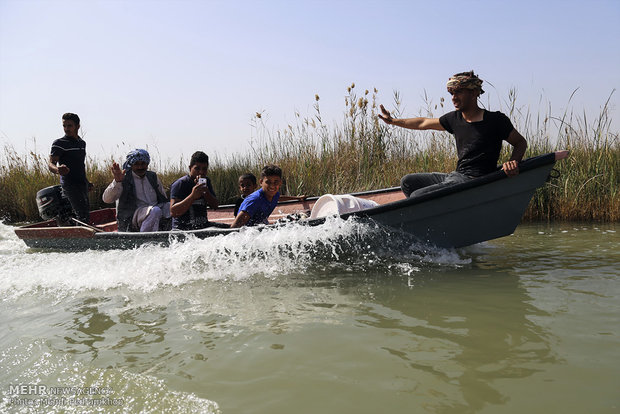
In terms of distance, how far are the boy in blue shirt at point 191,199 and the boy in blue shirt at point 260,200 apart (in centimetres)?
59

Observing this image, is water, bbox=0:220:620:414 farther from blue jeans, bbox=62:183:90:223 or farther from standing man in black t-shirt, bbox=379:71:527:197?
blue jeans, bbox=62:183:90:223

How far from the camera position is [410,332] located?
2.83 meters

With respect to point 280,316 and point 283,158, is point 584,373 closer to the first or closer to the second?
point 280,316

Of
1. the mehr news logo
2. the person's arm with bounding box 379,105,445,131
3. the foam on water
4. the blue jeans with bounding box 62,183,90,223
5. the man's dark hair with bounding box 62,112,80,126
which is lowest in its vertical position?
the mehr news logo

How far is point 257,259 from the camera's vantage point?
4715 mm

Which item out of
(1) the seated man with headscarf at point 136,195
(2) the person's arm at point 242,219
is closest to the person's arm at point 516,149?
(2) the person's arm at point 242,219

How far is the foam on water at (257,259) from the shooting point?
4.51 metres

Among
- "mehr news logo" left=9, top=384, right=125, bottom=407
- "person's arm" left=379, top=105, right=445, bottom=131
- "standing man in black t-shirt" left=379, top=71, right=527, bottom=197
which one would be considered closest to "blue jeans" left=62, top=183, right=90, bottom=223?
"person's arm" left=379, top=105, right=445, bottom=131

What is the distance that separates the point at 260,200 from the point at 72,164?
140 inches

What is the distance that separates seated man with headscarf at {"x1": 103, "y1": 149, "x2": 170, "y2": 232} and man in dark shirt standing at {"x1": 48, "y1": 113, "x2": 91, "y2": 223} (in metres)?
1.30

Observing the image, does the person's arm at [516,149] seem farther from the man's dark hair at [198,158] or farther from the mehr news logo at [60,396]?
the mehr news logo at [60,396]

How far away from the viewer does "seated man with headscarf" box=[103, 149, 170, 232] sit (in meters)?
5.76

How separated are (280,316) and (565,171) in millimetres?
6488

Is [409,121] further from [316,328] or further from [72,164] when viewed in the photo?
[72,164]
